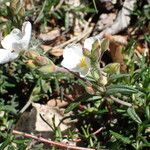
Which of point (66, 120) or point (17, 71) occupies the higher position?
point (17, 71)

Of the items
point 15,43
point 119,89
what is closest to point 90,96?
point 119,89

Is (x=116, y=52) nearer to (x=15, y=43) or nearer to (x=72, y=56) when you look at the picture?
(x=72, y=56)

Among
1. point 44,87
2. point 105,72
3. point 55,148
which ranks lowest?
point 55,148

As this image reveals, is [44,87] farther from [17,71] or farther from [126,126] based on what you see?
[126,126]

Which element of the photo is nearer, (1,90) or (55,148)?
(55,148)

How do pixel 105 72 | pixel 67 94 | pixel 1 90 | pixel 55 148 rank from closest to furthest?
1. pixel 105 72
2. pixel 55 148
3. pixel 1 90
4. pixel 67 94

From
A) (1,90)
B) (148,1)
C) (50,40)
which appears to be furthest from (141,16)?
(1,90)

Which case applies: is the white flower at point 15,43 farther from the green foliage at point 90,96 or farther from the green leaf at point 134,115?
the green leaf at point 134,115
